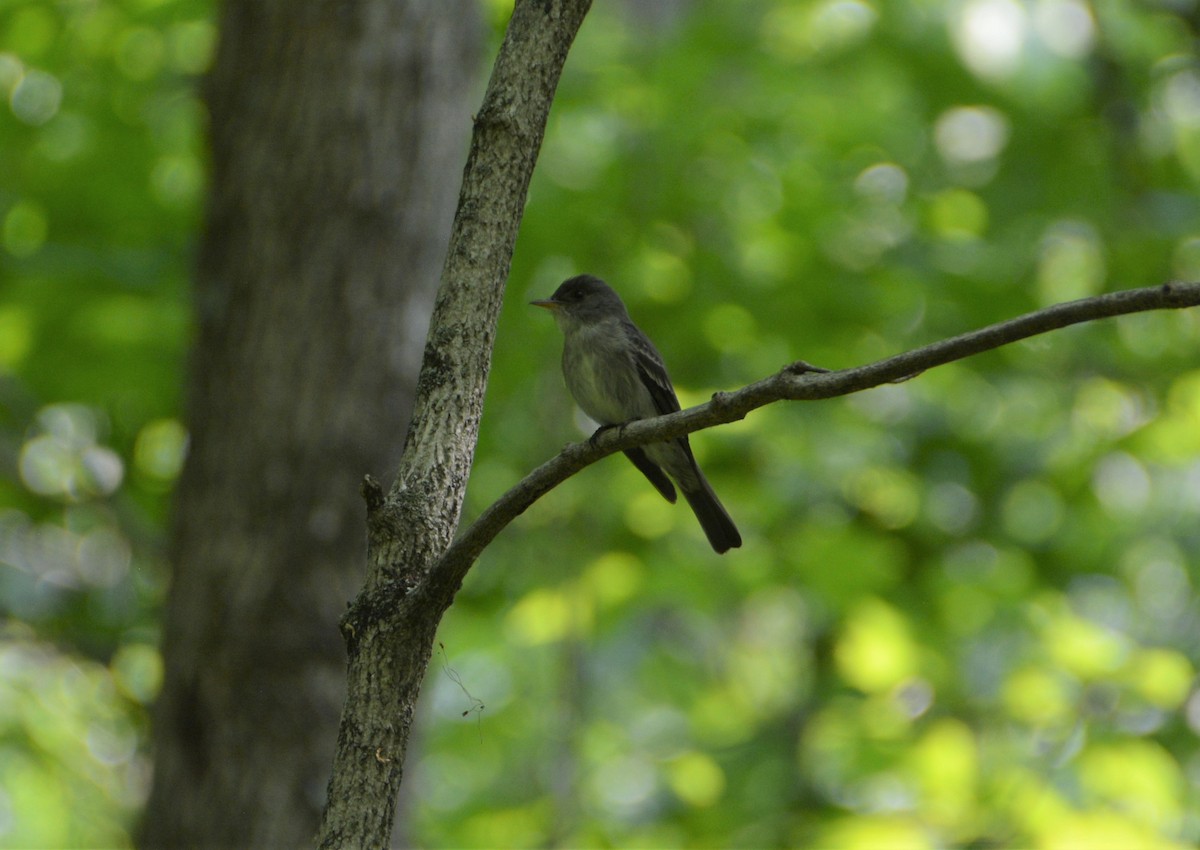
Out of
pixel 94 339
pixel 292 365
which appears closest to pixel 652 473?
pixel 292 365

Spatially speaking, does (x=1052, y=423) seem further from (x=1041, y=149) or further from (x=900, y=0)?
(x=900, y=0)

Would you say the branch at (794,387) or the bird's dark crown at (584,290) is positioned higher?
the bird's dark crown at (584,290)

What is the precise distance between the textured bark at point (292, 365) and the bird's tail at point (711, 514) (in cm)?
129

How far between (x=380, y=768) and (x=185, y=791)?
2628mm

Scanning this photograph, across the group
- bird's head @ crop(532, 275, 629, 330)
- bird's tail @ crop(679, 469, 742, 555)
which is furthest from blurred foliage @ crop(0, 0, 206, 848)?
bird's tail @ crop(679, 469, 742, 555)

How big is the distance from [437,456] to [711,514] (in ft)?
10.6

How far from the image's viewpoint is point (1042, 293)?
5.89 metres

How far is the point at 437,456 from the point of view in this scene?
1.76 metres

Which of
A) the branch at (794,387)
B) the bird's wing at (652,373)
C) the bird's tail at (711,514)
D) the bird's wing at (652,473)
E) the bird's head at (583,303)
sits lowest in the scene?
the branch at (794,387)

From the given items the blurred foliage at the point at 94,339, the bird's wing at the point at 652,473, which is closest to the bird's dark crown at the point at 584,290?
the bird's wing at the point at 652,473

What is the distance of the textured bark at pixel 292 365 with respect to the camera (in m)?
3.89

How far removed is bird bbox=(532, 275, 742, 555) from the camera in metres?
4.93

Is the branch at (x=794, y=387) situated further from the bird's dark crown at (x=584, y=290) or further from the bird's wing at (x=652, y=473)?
the bird's dark crown at (x=584, y=290)

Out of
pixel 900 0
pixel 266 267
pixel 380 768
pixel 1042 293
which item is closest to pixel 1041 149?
pixel 1042 293
